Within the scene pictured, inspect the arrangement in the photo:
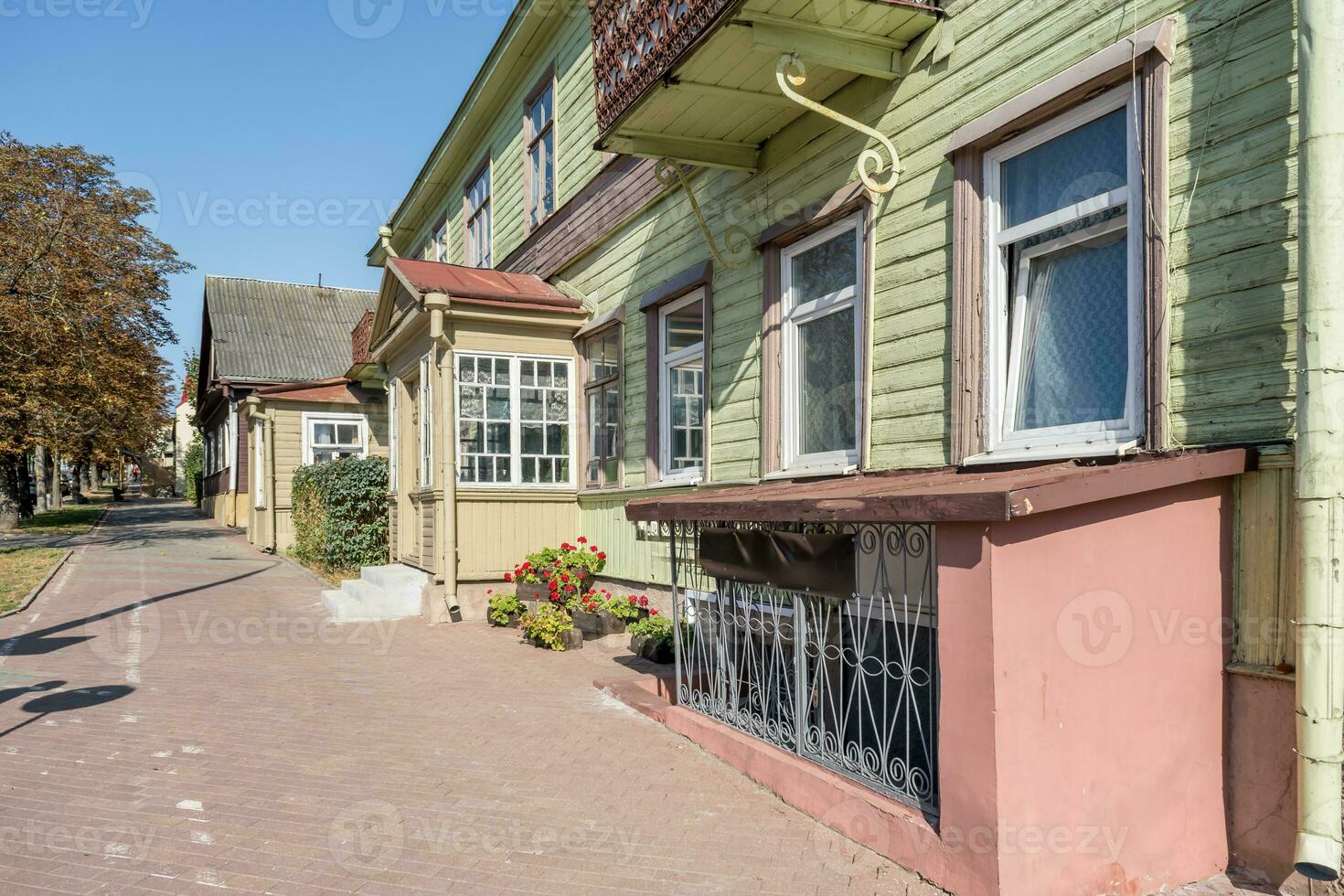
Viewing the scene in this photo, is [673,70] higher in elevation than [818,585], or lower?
higher

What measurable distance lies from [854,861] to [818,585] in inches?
52.7

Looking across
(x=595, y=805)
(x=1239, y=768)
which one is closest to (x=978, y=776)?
(x=1239, y=768)

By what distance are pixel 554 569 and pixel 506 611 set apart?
83cm

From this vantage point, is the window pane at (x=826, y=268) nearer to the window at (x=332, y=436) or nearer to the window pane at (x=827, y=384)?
the window pane at (x=827, y=384)

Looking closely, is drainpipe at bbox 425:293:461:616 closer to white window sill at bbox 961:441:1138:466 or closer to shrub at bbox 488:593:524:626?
shrub at bbox 488:593:524:626

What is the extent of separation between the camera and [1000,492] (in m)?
3.35

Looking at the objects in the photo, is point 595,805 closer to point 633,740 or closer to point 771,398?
point 633,740

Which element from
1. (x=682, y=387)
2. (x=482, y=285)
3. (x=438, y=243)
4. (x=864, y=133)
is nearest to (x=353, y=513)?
(x=482, y=285)

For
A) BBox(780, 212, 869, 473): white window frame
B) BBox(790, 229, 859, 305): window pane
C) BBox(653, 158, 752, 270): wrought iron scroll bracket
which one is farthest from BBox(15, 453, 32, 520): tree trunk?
BBox(790, 229, 859, 305): window pane

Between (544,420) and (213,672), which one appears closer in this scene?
(213,672)

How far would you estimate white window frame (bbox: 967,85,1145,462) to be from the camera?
437 cm

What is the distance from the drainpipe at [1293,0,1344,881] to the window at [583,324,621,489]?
24.1 feet

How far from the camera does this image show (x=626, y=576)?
9.76 metres

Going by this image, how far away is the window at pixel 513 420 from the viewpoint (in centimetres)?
1097
